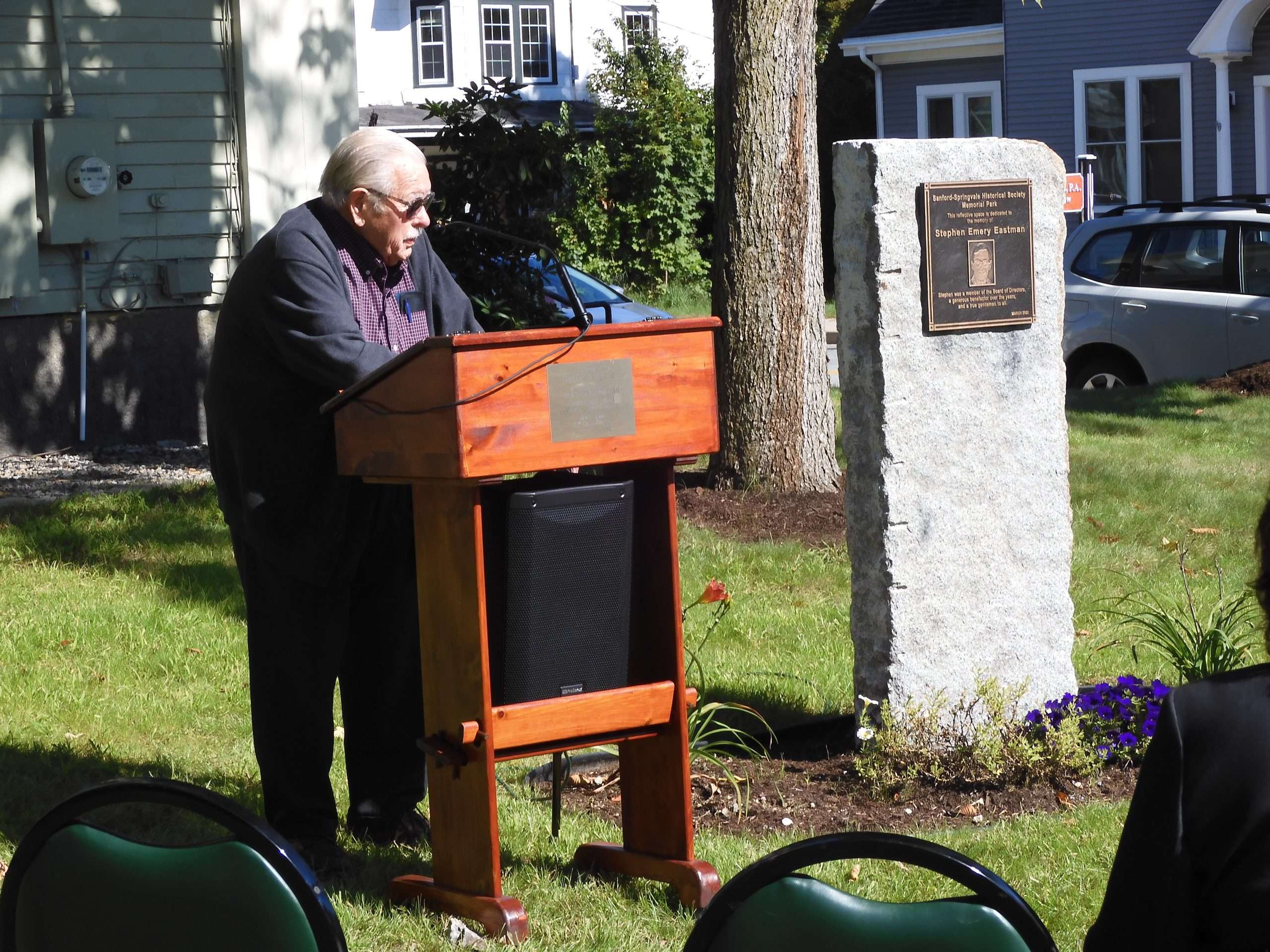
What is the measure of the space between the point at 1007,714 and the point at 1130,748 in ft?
1.38

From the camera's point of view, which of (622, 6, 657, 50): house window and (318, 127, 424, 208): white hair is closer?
(318, 127, 424, 208): white hair

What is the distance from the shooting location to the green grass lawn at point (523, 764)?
4340 millimetres

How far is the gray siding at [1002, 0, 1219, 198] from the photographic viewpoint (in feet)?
79.0

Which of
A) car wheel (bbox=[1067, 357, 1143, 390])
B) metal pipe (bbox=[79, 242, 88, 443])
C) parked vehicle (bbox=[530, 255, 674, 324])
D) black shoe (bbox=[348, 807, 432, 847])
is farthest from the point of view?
parked vehicle (bbox=[530, 255, 674, 324])

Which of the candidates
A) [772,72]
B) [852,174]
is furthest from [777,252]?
[852,174]

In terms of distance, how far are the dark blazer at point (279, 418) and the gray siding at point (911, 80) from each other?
2445 centimetres

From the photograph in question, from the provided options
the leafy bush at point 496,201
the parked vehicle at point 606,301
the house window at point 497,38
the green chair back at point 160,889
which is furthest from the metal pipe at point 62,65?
the house window at point 497,38

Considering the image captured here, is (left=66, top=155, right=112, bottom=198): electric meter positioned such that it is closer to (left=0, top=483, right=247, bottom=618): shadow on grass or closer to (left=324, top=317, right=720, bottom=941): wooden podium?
(left=0, top=483, right=247, bottom=618): shadow on grass

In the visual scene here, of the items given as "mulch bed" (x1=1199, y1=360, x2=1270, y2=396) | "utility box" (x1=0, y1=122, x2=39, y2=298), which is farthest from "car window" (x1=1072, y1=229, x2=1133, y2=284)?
"utility box" (x1=0, y1=122, x2=39, y2=298)

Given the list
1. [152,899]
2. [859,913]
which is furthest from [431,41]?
[859,913]

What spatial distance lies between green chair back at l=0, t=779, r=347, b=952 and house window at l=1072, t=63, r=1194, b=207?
2417cm

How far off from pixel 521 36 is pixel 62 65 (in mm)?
24573

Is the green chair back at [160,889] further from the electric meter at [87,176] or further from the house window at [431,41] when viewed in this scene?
the house window at [431,41]

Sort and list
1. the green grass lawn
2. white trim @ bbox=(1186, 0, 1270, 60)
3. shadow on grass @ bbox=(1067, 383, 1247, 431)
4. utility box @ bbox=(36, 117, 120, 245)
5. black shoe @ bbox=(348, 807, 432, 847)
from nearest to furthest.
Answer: the green grass lawn, black shoe @ bbox=(348, 807, 432, 847), utility box @ bbox=(36, 117, 120, 245), shadow on grass @ bbox=(1067, 383, 1247, 431), white trim @ bbox=(1186, 0, 1270, 60)
